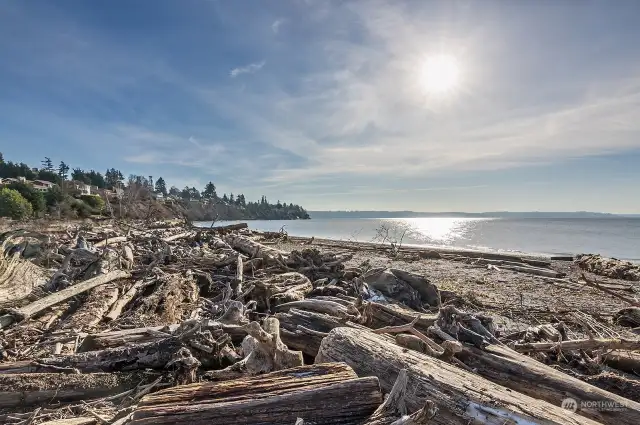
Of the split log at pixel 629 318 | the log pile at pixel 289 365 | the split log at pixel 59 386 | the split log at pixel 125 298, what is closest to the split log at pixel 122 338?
the log pile at pixel 289 365

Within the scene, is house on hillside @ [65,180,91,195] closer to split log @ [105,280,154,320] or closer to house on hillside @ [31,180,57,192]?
house on hillside @ [31,180,57,192]

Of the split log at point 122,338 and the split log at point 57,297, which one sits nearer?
the split log at point 122,338

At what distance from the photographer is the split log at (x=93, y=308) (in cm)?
515

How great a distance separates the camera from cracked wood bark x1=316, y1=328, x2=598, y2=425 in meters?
2.19

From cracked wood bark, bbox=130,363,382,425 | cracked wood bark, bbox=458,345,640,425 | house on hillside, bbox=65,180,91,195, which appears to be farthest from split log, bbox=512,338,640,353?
house on hillside, bbox=65,180,91,195

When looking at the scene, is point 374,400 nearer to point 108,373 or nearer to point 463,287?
point 108,373

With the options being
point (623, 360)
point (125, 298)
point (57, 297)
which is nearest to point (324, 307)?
point (623, 360)

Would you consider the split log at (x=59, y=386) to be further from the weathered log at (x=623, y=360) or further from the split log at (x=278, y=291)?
the weathered log at (x=623, y=360)

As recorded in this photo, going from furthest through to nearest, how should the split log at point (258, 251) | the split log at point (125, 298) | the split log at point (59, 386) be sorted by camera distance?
1. the split log at point (258, 251)
2. the split log at point (125, 298)
3. the split log at point (59, 386)

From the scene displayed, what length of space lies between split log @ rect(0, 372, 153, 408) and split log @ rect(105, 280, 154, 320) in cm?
263

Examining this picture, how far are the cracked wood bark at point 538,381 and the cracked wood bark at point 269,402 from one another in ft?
5.03

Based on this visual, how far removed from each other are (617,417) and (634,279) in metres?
16.2

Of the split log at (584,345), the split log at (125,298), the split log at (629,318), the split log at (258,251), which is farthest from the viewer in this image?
the split log at (258,251)

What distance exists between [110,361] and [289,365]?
1993mm
